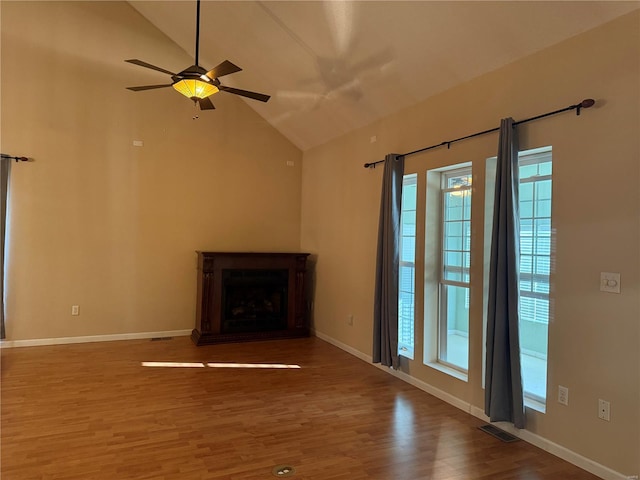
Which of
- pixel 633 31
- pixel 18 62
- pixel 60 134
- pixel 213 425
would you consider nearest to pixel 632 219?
pixel 633 31

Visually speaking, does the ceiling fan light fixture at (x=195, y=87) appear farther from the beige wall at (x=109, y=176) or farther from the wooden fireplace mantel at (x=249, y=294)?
the beige wall at (x=109, y=176)

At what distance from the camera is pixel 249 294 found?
6.18 meters

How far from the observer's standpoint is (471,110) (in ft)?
12.1

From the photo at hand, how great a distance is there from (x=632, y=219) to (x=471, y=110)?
1602 mm

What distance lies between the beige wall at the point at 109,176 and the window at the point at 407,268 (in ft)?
8.68

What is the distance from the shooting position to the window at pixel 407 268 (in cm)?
459

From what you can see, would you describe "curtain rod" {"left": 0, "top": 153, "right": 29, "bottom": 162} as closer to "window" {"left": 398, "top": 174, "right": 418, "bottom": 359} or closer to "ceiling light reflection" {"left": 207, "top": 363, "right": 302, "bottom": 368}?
"ceiling light reflection" {"left": 207, "top": 363, "right": 302, "bottom": 368}

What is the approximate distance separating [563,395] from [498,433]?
0.59m

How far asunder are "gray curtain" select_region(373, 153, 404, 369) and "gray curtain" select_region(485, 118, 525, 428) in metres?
1.28

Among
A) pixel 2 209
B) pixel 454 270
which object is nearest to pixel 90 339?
pixel 2 209

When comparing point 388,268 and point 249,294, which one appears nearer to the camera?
point 388,268

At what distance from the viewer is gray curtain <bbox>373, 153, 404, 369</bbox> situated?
4.39 m

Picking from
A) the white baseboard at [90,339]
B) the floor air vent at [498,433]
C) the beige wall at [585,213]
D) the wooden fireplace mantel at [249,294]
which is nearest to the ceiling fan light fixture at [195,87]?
the beige wall at [585,213]

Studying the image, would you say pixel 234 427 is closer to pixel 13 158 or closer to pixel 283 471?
pixel 283 471
